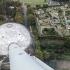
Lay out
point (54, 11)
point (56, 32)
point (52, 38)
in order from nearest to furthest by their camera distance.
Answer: point (52, 38) < point (56, 32) < point (54, 11)

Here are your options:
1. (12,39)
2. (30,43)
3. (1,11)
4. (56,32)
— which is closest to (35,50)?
Result: (30,43)

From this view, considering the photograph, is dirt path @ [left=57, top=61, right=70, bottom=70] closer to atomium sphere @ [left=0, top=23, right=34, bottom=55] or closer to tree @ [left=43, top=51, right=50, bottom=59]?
tree @ [left=43, top=51, right=50, bottom=59]

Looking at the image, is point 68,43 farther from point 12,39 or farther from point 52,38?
point 12,39

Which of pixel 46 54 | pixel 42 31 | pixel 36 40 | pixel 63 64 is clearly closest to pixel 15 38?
pixel 46 54

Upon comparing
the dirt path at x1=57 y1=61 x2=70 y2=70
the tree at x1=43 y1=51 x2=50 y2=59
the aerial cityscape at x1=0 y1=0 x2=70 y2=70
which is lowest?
the dirt path at x1=57 y1=61 x2=70 y2=70

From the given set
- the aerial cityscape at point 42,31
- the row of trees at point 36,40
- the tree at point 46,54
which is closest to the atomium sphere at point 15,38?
the aerial cityscape at point 42,31

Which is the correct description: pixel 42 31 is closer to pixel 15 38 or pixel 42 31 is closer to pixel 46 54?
pixel 46 54

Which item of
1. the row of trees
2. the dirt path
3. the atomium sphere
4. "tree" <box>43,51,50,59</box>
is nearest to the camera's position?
the atomium sphere

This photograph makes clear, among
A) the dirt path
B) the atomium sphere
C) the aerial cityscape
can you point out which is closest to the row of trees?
the aerial cityscape
